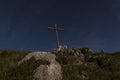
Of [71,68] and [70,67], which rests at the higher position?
[70,67]

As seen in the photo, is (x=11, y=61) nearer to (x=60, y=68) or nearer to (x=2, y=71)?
(x=2, y=71)

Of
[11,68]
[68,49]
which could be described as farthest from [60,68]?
[68,49]

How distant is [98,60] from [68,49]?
5470 mm

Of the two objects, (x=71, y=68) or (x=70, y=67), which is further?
(x=70, y=67)

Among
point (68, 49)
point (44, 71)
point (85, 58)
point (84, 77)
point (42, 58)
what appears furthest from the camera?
point (68, 49)

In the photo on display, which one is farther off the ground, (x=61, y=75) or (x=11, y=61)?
(x=11, y=61)

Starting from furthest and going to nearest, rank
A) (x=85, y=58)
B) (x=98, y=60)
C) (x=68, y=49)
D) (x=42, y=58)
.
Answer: (x=68, y=49), (x=85, y=58), (x=98, y=60), (x=42, y=58)

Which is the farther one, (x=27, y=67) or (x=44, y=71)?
(x=27, y=67)

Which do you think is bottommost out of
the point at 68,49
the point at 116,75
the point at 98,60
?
the point at 116,75

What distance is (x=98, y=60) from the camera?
27062mm

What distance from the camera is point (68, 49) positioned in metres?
31.4

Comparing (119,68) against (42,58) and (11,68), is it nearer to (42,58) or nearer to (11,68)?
(42,58)

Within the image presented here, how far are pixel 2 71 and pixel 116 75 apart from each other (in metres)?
10.2

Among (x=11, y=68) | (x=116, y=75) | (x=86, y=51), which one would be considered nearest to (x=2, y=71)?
(x=11, y=68)
